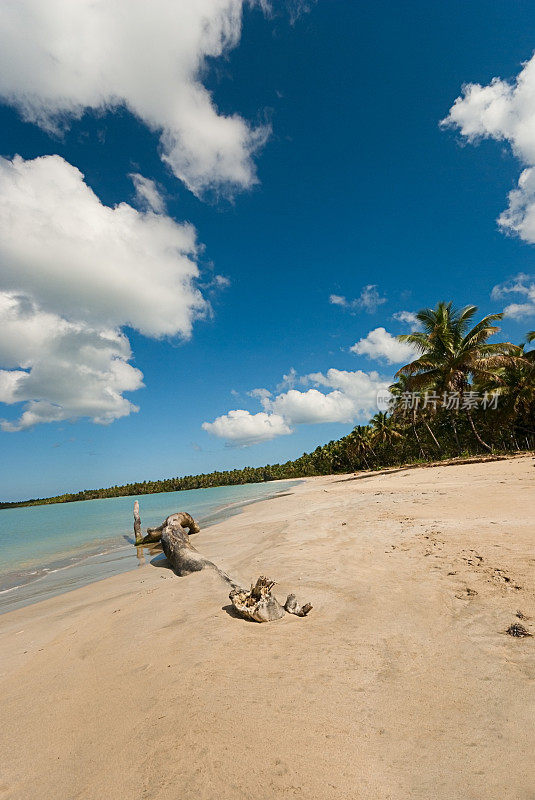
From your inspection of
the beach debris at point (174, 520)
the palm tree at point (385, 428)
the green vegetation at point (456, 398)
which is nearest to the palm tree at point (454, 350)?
the green vegetation at point (456, 398)

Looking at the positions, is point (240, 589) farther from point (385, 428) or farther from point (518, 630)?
point (385, 428)

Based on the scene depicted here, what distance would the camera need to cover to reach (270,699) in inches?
117

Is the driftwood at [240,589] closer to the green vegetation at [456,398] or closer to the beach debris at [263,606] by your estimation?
the beach debris at [263,606]

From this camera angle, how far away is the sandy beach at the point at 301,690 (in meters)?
2.20

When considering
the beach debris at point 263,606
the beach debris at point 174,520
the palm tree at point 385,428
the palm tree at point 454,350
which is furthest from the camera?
the palm tree at point 385,428

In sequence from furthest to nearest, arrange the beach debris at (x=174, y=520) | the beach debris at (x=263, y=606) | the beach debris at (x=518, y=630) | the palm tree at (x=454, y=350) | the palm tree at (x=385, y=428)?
the palm tree at (x=385, y=428) → the palm tree at (x=454, y=350) → the beach debris at (x=174, y=520) → the beach debris at (x=263, y=606) → the beach debris at (x=518, y=630)

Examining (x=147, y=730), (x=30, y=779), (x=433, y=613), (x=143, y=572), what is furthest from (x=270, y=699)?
(x=143, y=572)

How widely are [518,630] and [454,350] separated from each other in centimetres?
2574

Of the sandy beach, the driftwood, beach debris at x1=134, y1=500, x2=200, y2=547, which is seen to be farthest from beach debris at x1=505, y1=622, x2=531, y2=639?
beach debris at x1=134, y1=500, x2=200, y2=547

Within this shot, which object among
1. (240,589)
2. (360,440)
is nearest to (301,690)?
(240,589)

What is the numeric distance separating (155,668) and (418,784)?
286 centimetres

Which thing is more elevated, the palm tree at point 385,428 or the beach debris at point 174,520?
the palm tree at point 385,428

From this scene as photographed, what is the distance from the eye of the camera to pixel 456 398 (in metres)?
28.7

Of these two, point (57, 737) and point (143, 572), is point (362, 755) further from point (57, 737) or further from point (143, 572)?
point (143, 572)
